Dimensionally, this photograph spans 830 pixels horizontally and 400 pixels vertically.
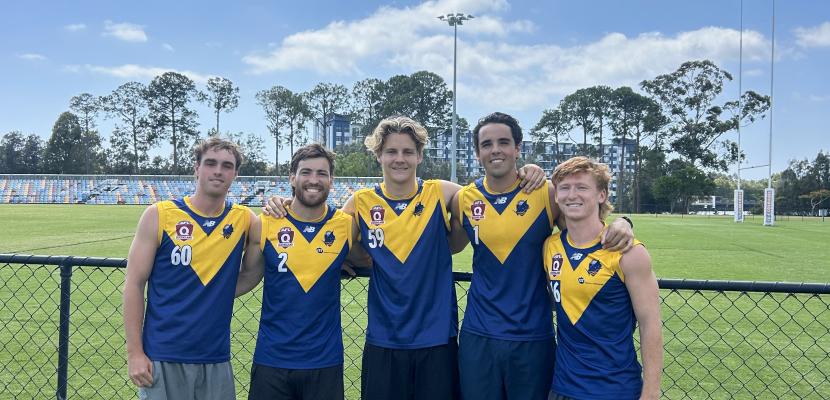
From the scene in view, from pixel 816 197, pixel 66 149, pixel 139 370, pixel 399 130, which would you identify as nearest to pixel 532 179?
pixel 399 130

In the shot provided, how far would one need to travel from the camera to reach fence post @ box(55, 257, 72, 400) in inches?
134

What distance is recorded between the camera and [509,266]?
2.96 metres

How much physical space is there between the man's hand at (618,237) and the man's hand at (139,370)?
7.47 feet

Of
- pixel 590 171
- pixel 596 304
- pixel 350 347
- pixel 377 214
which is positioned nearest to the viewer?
pixel 596 304

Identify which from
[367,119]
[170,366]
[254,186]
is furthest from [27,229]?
[367,119]

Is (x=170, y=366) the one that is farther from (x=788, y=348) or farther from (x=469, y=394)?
(x=788, y=348)

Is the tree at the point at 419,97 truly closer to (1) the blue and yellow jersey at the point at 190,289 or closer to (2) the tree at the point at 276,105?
(2) the tree at the point at 276,105

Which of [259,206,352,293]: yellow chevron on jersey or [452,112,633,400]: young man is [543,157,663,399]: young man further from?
[259,206,352,293]: yellow chevron on jersey

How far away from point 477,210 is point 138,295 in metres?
1.79

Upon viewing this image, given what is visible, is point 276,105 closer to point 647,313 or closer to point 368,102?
point 368,102

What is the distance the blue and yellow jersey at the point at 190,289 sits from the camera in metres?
2.89

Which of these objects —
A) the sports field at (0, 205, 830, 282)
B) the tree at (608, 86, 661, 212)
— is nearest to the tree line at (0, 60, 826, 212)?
the tree at (608, 86, 661, 212)

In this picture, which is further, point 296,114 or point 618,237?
point 296,114

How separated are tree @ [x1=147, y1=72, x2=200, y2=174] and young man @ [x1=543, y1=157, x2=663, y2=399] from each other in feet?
251
